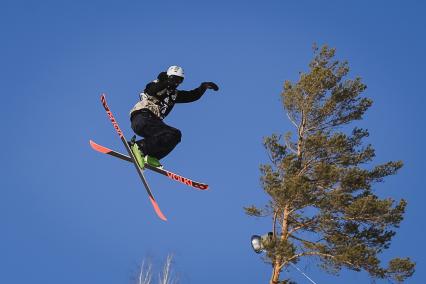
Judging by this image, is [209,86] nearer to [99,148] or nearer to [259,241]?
[99,148]

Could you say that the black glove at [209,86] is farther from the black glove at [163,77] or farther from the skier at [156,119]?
the black glove at [163,77]

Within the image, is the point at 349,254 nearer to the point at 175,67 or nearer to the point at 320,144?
the point at 320,144

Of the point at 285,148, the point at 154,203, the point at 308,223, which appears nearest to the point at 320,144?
the point at 285,148

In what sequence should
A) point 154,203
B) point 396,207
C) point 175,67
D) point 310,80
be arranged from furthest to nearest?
point 310,80 < point 396,207 < point 154,203 < point 175,67

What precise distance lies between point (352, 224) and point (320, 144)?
223cm

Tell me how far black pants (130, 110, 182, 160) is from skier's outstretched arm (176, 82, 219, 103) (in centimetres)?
73

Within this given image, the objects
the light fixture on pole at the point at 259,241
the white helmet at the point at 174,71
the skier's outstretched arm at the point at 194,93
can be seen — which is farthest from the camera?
the light fixture on pole at the point at 259,241

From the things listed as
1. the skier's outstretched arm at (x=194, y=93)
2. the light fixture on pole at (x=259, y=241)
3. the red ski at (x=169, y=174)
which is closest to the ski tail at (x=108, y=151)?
the red ski at (x=169, y=174)

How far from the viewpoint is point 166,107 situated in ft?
44.5

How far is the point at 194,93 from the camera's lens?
45.8 ft

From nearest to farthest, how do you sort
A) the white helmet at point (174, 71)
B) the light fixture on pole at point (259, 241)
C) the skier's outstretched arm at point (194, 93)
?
1. the white helmet at point (174, 71)
2. the skier's outstretched arm at point (194, 93)
3. the light fixture on pole at point (259, 241)

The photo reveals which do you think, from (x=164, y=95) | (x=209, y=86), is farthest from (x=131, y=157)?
(x=209, y=86)

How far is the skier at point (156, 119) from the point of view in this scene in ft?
42.8

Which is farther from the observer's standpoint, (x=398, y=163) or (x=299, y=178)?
(x=398, y=163)
